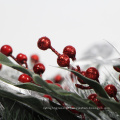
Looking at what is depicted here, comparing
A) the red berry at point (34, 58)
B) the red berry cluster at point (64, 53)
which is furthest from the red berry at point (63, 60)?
the red berry at point (34, 58)

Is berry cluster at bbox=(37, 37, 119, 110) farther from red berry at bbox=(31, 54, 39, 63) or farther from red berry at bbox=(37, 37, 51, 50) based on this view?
red berry at bbox=(31, 54, 39, 63)

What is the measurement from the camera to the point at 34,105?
219 mm

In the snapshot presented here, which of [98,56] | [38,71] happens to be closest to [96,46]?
[98,56]

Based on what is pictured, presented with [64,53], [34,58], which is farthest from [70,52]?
[34,58]

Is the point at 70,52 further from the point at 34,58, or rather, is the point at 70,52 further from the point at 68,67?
the point at 34,58

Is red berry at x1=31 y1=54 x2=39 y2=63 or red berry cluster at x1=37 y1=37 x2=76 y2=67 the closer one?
red berry cluster at x1=37 y1=37 x2=76 y2=67

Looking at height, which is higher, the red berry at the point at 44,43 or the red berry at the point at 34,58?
the red berry at the point at 44,43

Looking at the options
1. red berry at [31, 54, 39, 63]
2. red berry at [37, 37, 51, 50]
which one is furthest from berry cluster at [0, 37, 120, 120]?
red berry at [31, 54, 39, 63]

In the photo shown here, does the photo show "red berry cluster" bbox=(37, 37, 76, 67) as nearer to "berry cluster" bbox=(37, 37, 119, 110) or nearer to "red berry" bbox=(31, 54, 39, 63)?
"berry cluster" bbox=(37, 37, 119, 110)

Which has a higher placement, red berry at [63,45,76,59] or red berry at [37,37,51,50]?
red berry at [37,37,51,50]

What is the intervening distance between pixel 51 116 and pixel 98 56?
8 centimetres

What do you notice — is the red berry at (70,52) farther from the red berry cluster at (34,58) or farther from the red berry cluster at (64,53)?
the red berry cluster at (34,58)

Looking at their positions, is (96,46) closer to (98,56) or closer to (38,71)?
(98,56)

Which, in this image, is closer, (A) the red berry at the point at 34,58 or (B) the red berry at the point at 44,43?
(B) the red berry at the point at 44,43
